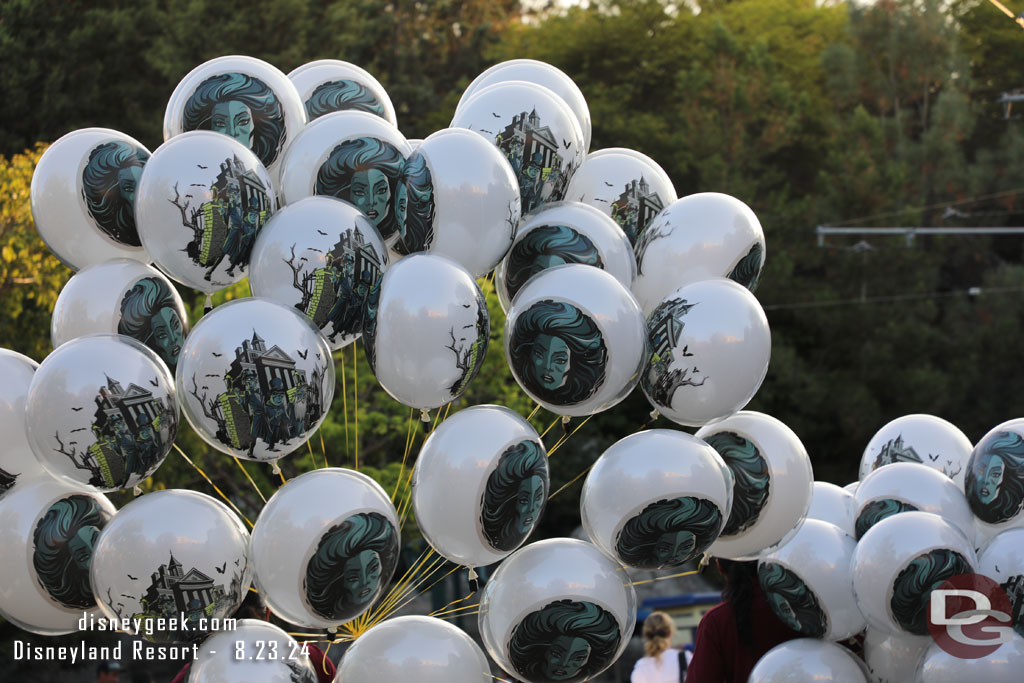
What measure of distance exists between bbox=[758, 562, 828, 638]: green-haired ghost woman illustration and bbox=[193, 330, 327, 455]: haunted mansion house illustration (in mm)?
1813

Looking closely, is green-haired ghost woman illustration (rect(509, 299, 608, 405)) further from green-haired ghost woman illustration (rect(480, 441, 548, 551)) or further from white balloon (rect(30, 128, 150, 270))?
white balloon (rect(30, 128, 150, 270))

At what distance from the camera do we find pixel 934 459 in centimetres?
477

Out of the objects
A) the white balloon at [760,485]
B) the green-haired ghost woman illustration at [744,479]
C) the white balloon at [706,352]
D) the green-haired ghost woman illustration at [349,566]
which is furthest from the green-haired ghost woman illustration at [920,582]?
the green-haired ghost woman illustration at [349,566]

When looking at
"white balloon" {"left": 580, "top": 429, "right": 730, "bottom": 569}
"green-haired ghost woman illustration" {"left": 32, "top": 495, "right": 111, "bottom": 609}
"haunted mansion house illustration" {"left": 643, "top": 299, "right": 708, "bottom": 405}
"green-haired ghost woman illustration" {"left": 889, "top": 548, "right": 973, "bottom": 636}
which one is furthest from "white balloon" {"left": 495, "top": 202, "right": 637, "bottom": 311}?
"green-haired ghost woman illustration" {"left": 32, "top": 495, "right": 111, "bottom": 609}

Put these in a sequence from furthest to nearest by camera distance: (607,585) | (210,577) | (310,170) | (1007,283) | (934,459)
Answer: (1007,283), (934,459), (310,170), (607,585), (210,577)

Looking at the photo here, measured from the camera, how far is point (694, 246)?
13.1ft

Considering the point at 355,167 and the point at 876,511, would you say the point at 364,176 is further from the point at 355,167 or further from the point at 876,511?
the point at 876,511

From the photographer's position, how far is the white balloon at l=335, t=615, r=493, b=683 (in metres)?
3.40

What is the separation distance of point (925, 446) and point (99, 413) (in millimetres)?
3301

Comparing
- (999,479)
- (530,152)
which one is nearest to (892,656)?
(999,479)

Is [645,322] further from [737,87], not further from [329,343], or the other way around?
[737,87]

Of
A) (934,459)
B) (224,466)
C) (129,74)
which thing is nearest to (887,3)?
(129,74)

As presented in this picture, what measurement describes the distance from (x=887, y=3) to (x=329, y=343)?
22.9 m

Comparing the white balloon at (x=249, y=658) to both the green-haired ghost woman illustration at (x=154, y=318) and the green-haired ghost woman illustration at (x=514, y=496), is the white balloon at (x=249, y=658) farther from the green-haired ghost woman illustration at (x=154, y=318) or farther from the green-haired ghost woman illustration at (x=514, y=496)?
the green-haired ghost woman illustration at (x=154, y=318)
